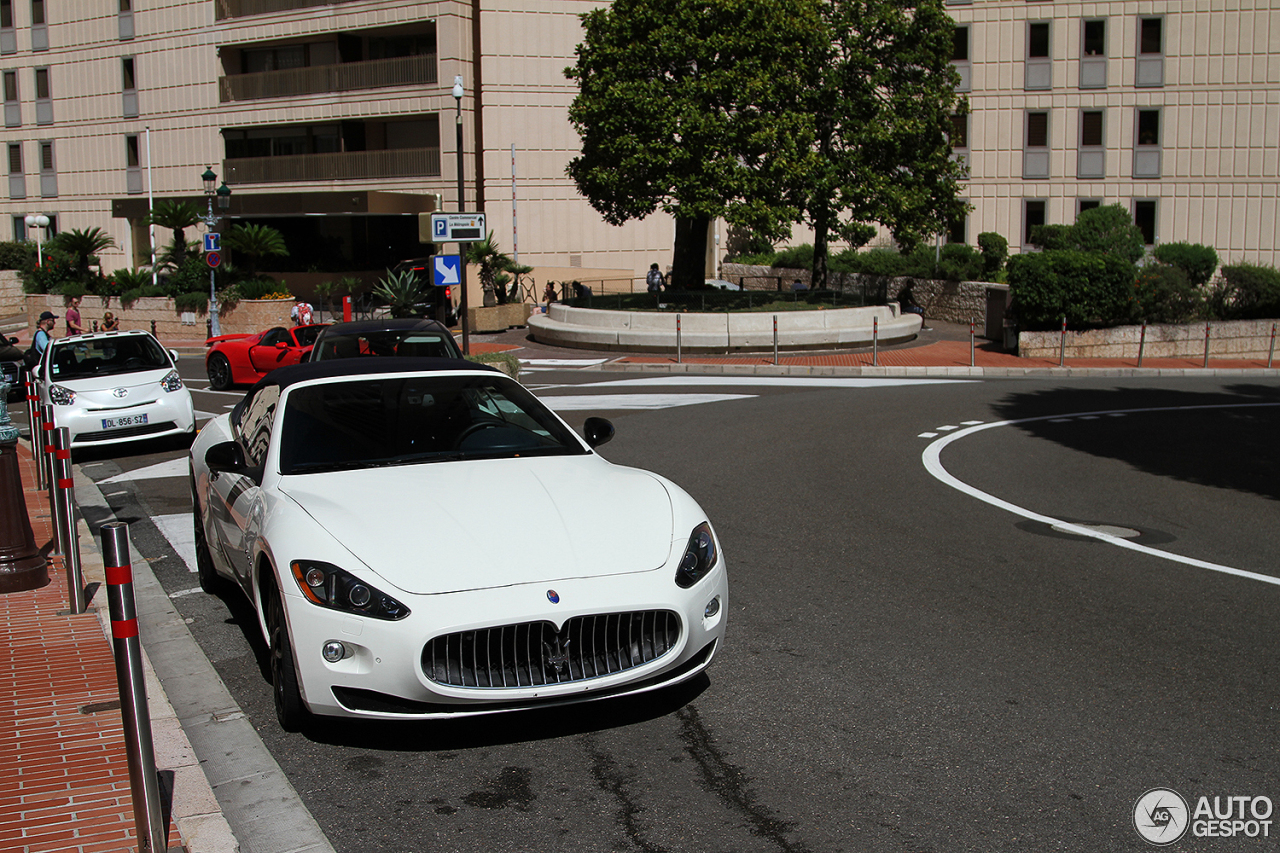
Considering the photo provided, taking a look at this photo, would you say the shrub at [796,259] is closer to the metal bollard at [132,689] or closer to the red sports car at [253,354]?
the red sports car at [253,354]

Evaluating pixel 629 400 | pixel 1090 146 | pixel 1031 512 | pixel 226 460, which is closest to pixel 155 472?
pixel 226 460

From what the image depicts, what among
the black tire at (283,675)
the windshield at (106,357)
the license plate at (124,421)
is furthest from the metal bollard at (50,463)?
the windshield at (106,357)

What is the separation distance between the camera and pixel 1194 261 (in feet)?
101

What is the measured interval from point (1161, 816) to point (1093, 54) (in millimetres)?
43078

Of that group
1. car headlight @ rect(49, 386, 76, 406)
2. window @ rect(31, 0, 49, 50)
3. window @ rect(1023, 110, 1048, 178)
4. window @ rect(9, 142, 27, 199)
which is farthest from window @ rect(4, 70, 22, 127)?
car headlight @ rect(49, 386, 76, 406)

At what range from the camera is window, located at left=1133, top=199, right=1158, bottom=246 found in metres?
41.8

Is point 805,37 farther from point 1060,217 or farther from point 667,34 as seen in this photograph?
point 1060,217

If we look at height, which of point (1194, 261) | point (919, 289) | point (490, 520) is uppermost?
point (1194, 261)

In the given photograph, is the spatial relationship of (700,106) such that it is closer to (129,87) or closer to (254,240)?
(254,240)

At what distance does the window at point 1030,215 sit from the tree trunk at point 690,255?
677 inches

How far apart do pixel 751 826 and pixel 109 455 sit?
1204cm

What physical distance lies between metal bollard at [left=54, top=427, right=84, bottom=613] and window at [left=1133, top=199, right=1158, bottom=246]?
4147 centimetres

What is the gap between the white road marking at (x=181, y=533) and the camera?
8.47m

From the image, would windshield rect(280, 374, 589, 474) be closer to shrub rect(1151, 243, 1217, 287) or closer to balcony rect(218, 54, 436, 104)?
shrub rect(1151, 243, 1217, 287)
